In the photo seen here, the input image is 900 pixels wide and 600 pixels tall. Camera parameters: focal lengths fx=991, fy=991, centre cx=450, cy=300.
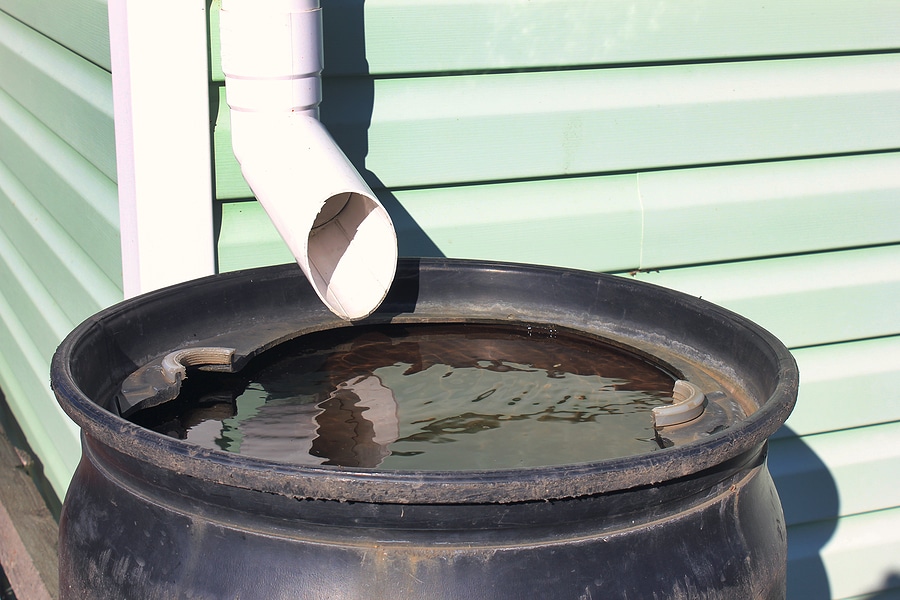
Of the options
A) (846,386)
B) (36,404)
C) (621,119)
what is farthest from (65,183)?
(846,386)

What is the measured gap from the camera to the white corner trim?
1.88 metres

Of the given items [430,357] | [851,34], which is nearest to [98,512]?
[430,357]

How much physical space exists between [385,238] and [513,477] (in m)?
0.78

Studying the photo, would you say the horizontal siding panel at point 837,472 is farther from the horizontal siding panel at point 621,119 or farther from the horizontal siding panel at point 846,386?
the horizontal siding panel at point 621,119

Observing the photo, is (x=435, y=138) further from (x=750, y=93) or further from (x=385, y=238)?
(x=750, y=93)

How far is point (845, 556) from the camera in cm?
287

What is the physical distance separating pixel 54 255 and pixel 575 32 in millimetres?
1707

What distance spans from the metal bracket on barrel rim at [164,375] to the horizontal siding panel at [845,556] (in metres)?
1.86

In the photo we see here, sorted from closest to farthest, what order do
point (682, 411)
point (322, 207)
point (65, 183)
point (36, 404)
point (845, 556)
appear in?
point (682, 411) → point (322, 207) → point (65, 183) → point (845, 556) → point (36, 404)

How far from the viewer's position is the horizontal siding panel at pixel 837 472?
107 inches

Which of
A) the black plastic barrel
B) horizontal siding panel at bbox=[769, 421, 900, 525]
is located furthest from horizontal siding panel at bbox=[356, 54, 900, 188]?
the black plastic barrel

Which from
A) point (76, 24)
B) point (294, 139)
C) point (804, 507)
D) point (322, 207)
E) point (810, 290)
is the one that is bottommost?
point (804, 507)

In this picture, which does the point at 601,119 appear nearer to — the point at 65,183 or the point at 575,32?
the point at 575,32

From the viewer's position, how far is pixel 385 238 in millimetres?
1712
